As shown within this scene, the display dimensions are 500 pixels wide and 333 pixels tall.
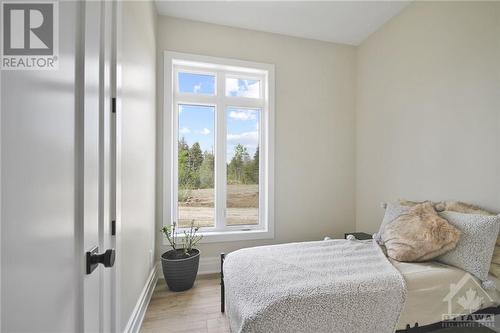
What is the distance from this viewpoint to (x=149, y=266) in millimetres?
2361

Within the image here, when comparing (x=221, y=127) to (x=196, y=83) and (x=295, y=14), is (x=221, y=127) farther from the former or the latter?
(x=295, y=14)

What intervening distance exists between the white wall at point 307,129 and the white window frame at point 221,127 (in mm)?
105

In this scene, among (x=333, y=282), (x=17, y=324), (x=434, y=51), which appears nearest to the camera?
(x=17, y=324)

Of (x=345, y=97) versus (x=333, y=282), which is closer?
(x=333, y=282)

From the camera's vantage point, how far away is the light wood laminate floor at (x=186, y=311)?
1.88 meters

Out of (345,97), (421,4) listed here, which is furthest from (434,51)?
(345,97)

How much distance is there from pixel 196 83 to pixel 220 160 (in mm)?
1027

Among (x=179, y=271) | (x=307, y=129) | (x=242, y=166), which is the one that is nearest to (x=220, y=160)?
(x=242, y=166)

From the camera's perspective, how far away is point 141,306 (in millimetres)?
1929

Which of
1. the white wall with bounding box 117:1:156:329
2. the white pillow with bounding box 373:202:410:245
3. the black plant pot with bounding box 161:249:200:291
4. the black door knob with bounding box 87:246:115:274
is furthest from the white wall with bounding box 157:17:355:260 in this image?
the black door knob with bounding box 87:246:115:274

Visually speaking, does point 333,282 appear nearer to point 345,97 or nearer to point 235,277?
point 235,277

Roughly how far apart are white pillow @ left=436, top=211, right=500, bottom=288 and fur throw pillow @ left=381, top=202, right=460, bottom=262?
0.16 ft

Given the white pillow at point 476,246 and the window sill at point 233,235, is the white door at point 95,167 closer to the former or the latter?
the window sill at point 233,235

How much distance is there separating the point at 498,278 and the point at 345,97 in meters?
2.49
